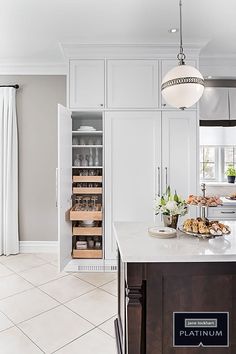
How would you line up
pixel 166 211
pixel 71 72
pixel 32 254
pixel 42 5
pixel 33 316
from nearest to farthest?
1. pixel 166 211
2. pixel 33 316
3. pixel 42 5
4. pixel 71 72
5. pixel 32 254

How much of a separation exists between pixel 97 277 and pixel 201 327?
184 cm

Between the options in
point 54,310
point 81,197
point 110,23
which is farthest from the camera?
point 81,197

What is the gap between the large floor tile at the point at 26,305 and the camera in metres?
Result: 2.24

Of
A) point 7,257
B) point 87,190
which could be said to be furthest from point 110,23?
point 7,257

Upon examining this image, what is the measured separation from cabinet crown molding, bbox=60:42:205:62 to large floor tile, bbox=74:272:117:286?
2.71m

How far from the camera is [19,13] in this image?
8.27 ft

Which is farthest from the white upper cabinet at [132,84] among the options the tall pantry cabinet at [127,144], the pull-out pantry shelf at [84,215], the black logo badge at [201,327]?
the black logo badge at [201,327]

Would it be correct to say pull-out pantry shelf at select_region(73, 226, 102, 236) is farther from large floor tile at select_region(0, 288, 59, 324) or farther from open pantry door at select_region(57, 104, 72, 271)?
large floor tile at select_region(0, 288, 59, 324)

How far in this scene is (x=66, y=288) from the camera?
273cm

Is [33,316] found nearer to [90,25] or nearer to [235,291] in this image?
[235,291]

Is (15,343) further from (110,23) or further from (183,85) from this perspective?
(110,23)

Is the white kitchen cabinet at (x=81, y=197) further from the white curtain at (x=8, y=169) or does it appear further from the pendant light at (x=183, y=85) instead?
the pendant light at (x=183, y=85)

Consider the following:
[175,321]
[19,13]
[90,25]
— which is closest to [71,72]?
[90,25]

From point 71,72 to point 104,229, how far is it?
Answer: 2018 mm
